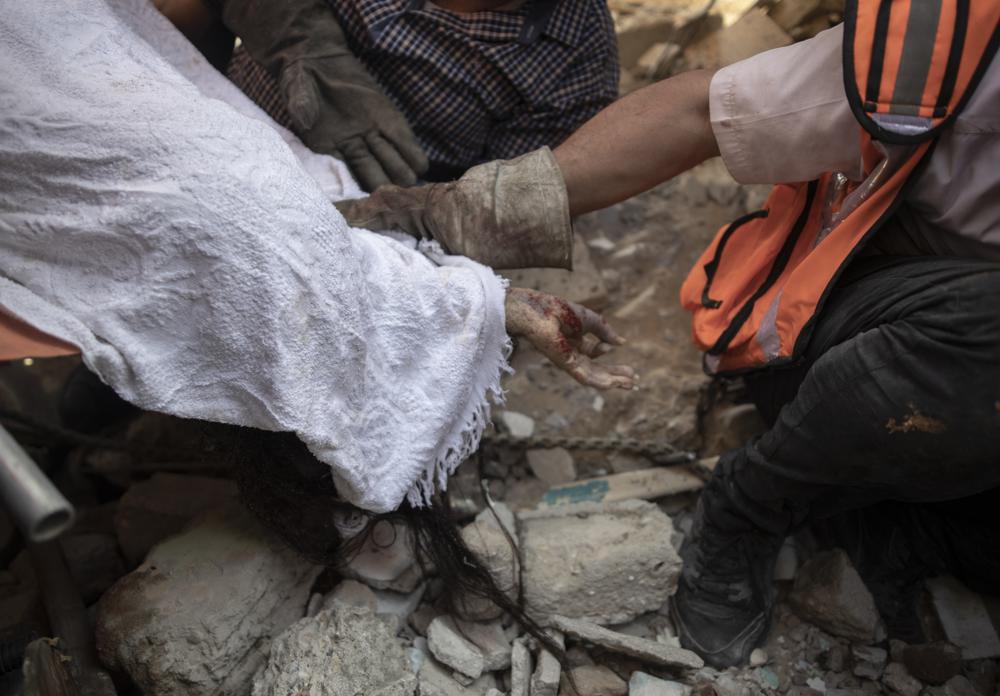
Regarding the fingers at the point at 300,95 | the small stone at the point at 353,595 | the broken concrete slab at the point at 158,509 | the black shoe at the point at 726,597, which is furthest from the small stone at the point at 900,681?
the fingers at the point at 300,95

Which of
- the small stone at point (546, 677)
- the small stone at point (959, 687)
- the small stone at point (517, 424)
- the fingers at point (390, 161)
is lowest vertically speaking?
the small stone at point (959, 687)

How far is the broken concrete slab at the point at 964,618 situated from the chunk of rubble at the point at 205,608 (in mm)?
1304

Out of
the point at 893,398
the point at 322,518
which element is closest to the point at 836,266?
the point at 893,398

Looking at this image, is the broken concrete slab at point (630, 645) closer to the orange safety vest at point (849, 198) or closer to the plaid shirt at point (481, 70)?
the orange safety vest at point (849, 198)

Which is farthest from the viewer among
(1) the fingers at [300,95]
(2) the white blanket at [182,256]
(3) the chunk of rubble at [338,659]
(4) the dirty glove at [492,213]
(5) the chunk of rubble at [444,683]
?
(1) the fingers at [300,95]

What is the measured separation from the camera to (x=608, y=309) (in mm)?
2277

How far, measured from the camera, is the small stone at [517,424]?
1916 mm

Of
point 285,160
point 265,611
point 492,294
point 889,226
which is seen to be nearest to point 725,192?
point 889,226

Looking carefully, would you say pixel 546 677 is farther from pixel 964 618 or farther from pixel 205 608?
pixel 964 618

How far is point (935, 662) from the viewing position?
1470mm

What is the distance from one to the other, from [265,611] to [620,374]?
786 mm

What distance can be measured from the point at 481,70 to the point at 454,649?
49.6 inches

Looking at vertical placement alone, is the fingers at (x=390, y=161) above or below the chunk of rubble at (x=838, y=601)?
above

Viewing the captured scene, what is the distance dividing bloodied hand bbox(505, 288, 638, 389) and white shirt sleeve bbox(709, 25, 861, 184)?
0.41 meters
